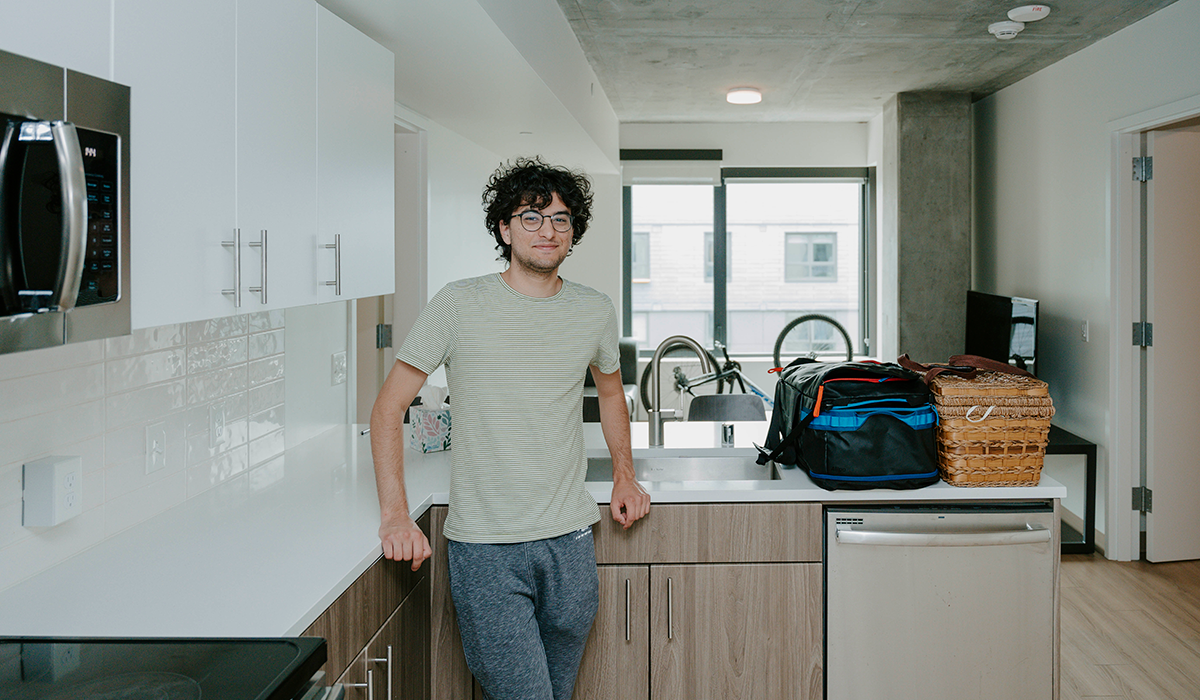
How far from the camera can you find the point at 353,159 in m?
1.99

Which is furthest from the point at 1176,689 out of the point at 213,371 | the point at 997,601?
the point at 213,371

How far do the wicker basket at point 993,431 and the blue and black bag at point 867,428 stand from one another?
0.16ft

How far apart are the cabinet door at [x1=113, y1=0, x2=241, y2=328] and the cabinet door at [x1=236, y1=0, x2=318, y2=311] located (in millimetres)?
59

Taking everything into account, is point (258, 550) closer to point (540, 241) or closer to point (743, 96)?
point (540, 241)

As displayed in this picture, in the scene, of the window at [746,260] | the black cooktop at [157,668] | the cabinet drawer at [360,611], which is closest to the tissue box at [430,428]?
the cabinet drawer at [360,611]

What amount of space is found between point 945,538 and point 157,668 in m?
1.75

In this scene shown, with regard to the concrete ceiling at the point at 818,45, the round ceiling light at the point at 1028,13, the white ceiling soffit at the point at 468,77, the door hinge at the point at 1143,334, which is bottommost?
the door hinge at the point at 1143,334

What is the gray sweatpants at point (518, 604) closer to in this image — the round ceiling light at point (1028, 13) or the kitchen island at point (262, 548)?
the kitchen island at point (262, 548)

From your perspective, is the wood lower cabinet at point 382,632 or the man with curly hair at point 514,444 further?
the man with curly hair at point 514,444

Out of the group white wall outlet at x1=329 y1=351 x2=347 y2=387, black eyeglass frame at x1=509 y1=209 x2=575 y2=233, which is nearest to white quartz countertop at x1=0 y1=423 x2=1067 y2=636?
white wall outlet at x1=329 y1=351 x2=347 y2=387

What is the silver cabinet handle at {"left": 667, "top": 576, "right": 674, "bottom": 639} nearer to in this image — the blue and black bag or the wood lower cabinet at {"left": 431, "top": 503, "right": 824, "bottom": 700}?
the wood lower cabinet at {"left": 431, "top": 503, "right": 824, "bottom": 700}

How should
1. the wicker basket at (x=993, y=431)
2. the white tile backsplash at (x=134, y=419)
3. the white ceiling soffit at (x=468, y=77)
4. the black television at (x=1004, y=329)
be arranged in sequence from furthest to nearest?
the black television at (x=1004, y=329) < the white ceiling soffit at (x=468, y=77) < the wicker basket at (x=993, y=431) < the white tile backsplash at (x=134, y=419)

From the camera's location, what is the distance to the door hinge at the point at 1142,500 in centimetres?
392

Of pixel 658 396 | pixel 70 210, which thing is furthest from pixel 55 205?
pixel 658 396
